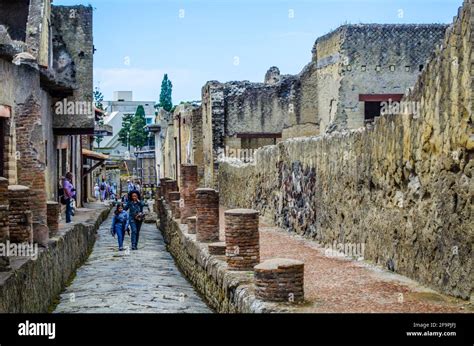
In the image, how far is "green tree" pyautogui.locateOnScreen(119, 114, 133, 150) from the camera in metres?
65.8

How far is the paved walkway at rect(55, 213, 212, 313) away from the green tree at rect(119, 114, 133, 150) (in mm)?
47728

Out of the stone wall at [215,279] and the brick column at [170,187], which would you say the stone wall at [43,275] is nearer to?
the stone wall at [215,279]

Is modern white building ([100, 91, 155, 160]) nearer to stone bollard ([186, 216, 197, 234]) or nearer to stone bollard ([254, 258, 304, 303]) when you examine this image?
stone bollard ([186, 216, 197, 234])

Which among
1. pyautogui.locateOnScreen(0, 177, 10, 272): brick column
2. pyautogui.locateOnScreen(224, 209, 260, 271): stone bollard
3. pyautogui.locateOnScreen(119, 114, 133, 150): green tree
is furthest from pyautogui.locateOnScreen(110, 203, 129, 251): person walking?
pyautogui.locateOnScreen(119, 114, 133, 150): green tree

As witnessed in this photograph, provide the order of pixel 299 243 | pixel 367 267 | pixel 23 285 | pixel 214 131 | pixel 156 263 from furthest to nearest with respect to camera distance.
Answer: pixel 214 131 → pixel 156 263 → pixel 299 243 → pixel 367 267 → pixel 23 285

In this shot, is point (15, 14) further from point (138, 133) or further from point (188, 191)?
point (138, 133)

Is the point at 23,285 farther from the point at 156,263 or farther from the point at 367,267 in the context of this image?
the point at 156,263

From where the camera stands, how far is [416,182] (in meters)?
8.43

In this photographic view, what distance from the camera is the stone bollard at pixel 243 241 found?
31.8 ft

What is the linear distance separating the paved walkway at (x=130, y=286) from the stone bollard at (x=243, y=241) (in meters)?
0.95

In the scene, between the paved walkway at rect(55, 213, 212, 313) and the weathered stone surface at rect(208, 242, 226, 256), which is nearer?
the paved walkway at rect(55, 213, 212, 313)
